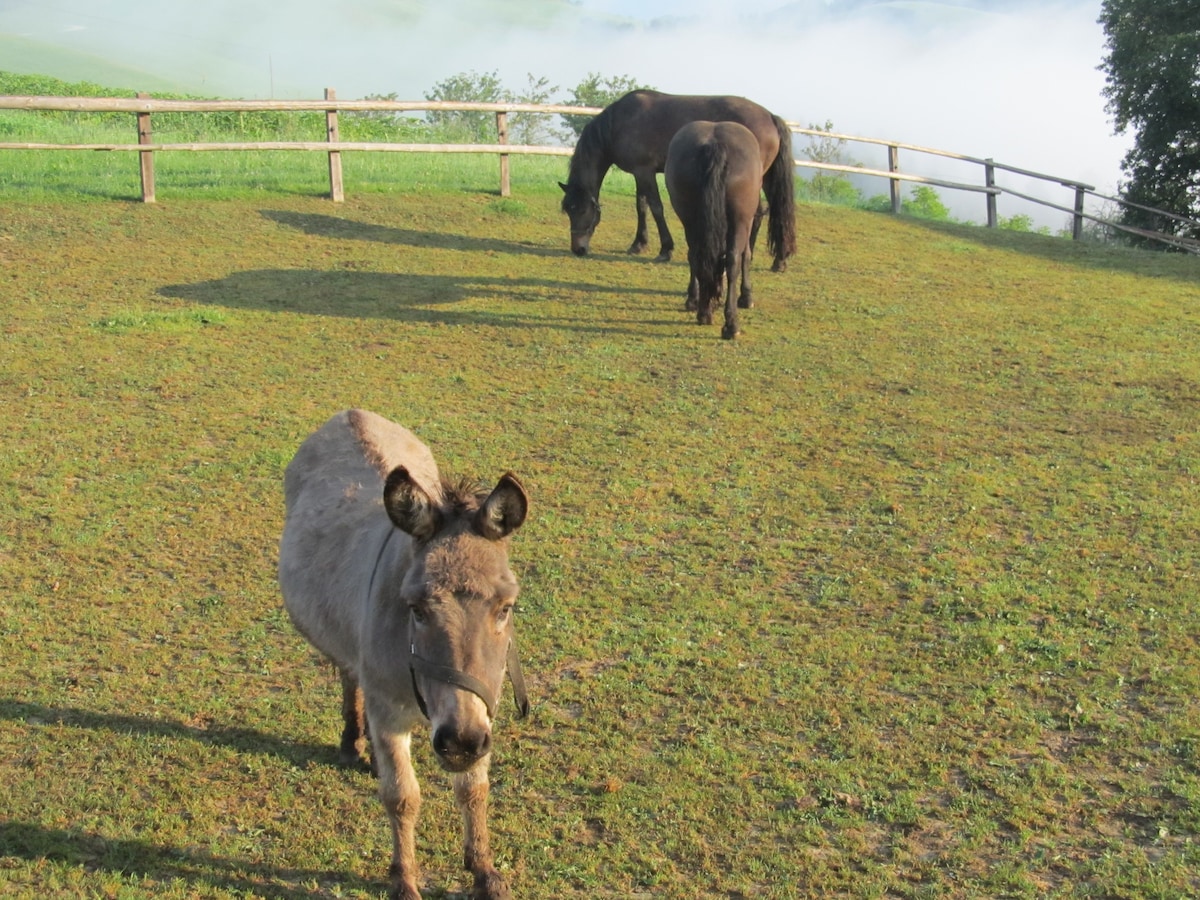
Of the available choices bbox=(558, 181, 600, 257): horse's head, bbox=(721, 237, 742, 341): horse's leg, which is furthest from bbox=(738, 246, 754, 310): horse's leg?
bbox=(558, 181, 600, 257): horse's head

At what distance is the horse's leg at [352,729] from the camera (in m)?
4.58

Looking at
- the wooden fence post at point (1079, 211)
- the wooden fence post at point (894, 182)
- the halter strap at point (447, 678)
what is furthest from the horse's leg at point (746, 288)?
the wooden fence post at point (1079, 211)

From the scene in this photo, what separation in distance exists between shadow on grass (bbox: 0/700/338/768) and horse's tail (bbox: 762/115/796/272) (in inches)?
435

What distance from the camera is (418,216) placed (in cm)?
1587

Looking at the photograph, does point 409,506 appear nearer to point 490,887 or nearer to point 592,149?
point 490,887

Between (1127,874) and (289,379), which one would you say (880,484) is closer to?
(1127,874)

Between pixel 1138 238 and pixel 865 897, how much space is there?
27.1 m

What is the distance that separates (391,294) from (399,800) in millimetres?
9625

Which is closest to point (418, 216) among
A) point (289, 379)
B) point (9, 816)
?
point (289, 379)

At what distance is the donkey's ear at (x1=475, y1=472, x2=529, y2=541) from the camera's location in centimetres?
322

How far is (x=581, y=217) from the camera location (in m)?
14.8

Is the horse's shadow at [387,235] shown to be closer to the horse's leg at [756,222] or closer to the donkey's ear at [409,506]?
the horse's leg at [756,222]

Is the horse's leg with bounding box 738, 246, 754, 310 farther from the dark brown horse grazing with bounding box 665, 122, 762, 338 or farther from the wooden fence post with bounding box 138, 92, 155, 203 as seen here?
the wooden fence post with bounding box 138, 92, 155, 203

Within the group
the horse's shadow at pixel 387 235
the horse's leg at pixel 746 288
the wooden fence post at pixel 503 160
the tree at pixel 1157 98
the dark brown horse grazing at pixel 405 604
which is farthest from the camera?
the tree at pixel 1157 98
